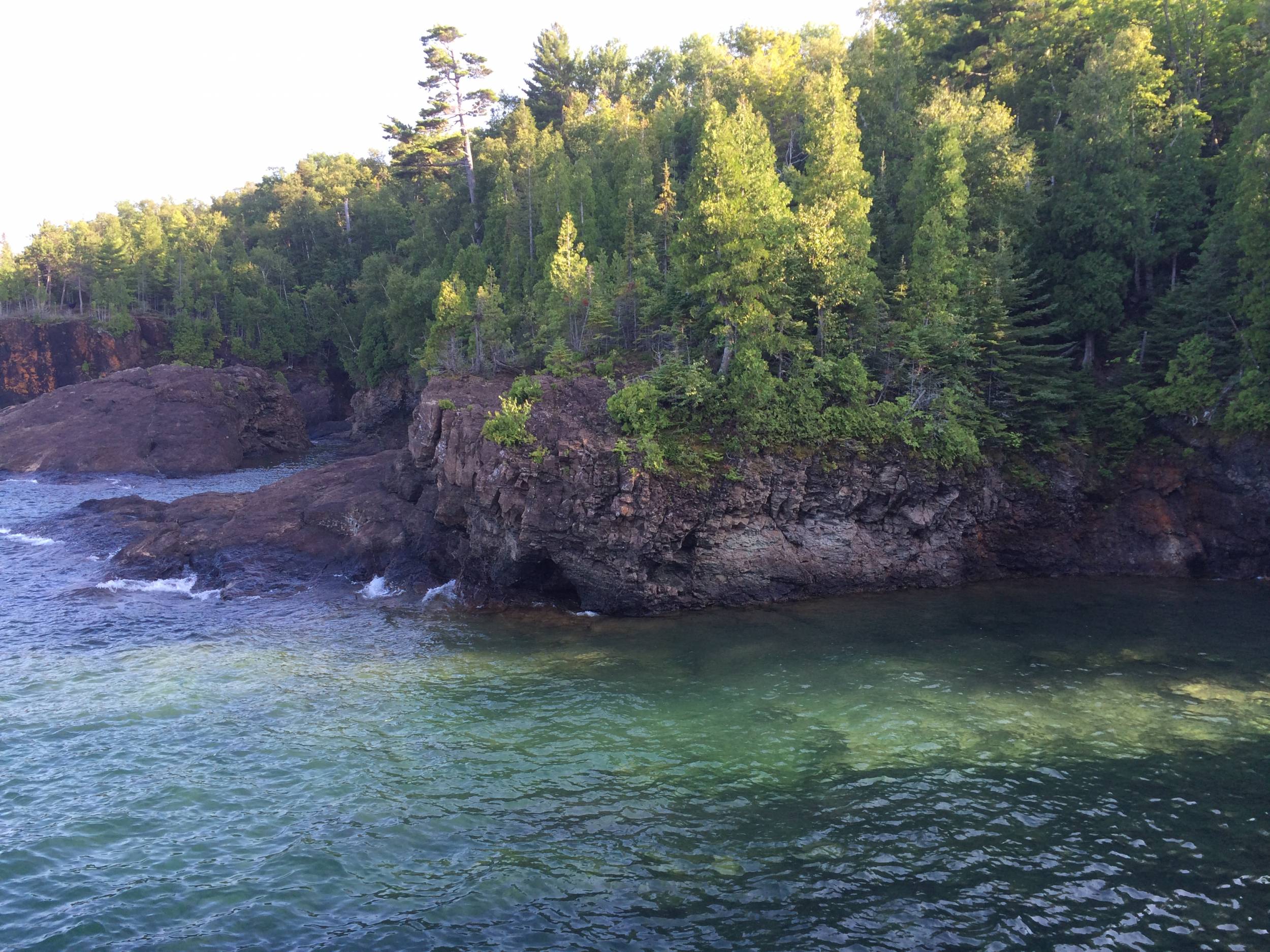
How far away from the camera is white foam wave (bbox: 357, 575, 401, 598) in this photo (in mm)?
32562

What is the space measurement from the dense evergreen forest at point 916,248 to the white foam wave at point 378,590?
8446mm

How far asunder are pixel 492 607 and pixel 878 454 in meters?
16.8

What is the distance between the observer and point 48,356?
78.9 meters

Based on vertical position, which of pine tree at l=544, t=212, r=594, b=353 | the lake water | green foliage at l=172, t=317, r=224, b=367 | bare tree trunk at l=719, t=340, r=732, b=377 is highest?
green foliage at l=172, t=317, r=224, b=367

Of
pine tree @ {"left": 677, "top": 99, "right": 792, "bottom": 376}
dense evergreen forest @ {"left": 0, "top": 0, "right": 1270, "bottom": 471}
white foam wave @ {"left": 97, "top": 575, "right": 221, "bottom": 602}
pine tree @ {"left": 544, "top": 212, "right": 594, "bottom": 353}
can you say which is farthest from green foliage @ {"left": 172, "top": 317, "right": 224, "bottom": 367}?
pine tree @ {"left": 677, "top": 99, "right": 792, "bottom": 376}

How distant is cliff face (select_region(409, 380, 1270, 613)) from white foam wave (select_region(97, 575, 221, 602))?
10025mm

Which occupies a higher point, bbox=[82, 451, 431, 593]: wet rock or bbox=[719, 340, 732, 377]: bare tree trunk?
bbox=[719, 340, 732, 377]: bare tree trunk

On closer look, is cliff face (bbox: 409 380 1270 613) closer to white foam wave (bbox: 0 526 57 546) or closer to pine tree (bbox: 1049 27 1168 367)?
pine tree (bbox: 1049 27 1168 367)

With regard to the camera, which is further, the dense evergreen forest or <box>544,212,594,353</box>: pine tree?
<box>544,212,594,353</box>: pine tree

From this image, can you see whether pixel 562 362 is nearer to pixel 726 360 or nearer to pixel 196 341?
pixel 726 360

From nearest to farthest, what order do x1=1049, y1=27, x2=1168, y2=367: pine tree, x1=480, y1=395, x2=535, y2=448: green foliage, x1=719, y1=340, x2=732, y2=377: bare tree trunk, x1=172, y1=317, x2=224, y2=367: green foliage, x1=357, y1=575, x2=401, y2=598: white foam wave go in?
x1=480, y1=395, x2=535, y2=448: green foliage
x1=357, y1=575, x2=401, y2=598: white foam wave
x1=719, y1=340, x2=732, y2=377: bare tree trunk
x1=1049, y1=27, x2=1168, y2=367: pine tree
x1=172, y1=317, x2=224, y2=367: green foliage

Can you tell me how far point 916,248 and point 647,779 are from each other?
2800 cm

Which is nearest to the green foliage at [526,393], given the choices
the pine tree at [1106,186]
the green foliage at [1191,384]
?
the pine tree at [1106,186]

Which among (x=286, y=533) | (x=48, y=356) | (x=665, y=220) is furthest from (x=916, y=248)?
(x=48, y=356)
